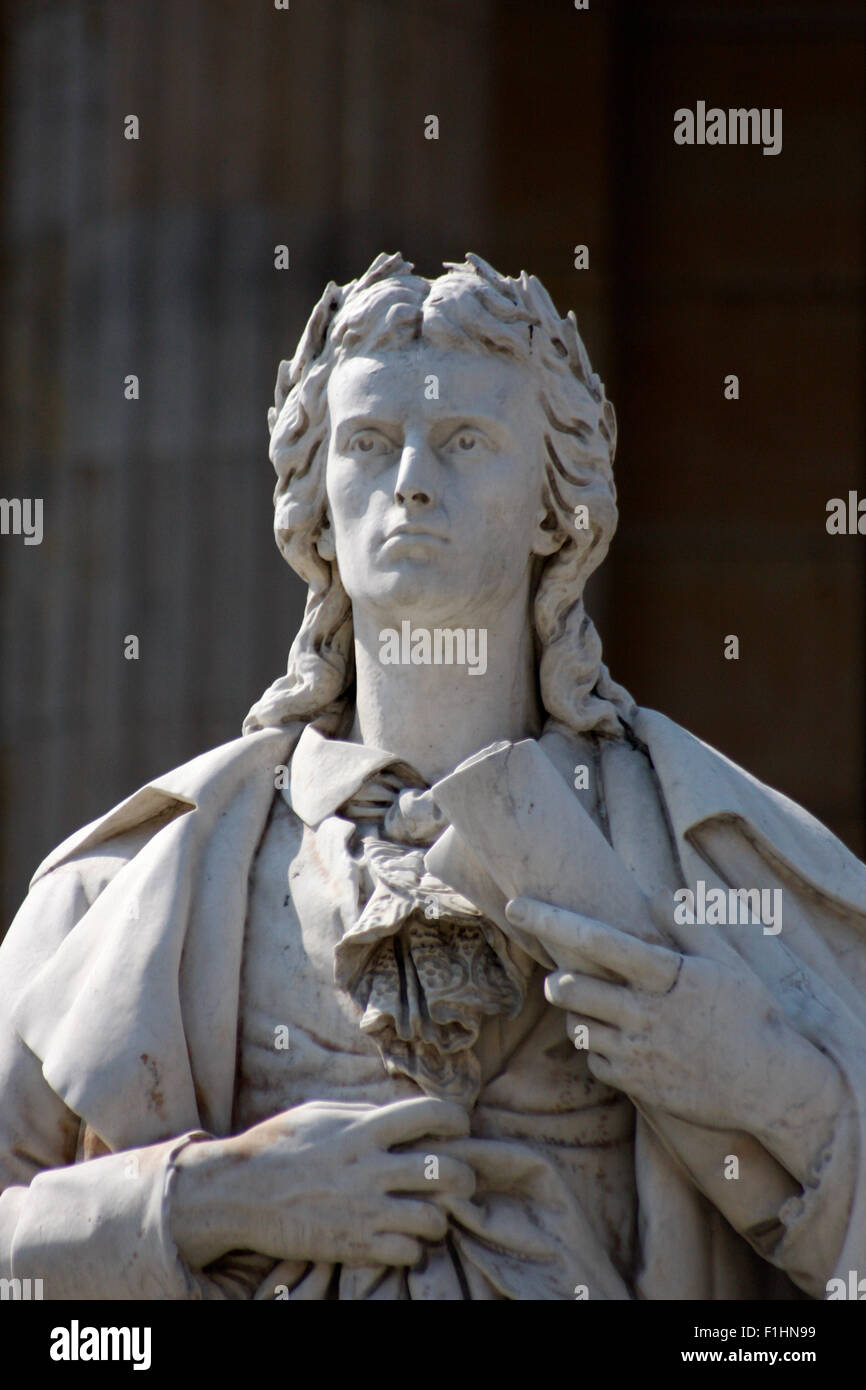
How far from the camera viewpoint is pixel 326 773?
5723mm

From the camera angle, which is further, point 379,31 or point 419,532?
point 379,31

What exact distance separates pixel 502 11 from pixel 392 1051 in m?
4.64

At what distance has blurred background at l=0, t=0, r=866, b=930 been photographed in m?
9.13

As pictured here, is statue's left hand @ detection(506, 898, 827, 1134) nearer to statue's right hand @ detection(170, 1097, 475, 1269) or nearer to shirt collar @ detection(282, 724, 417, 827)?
statue's right hand @ detection(170, 1097, 475, 1269)

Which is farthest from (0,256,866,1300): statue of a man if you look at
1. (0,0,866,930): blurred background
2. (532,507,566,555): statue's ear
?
(0,0,866,930): blurred background

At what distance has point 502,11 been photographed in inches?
369

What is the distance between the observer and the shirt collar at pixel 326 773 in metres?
5.69

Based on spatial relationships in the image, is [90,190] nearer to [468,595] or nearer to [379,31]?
[379,31]

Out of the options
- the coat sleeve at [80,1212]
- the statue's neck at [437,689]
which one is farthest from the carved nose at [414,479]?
the coat sleeve at [80,1212]

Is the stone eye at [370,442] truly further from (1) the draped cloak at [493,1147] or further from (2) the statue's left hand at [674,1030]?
(2) the statue's left hand at [674,1030]
